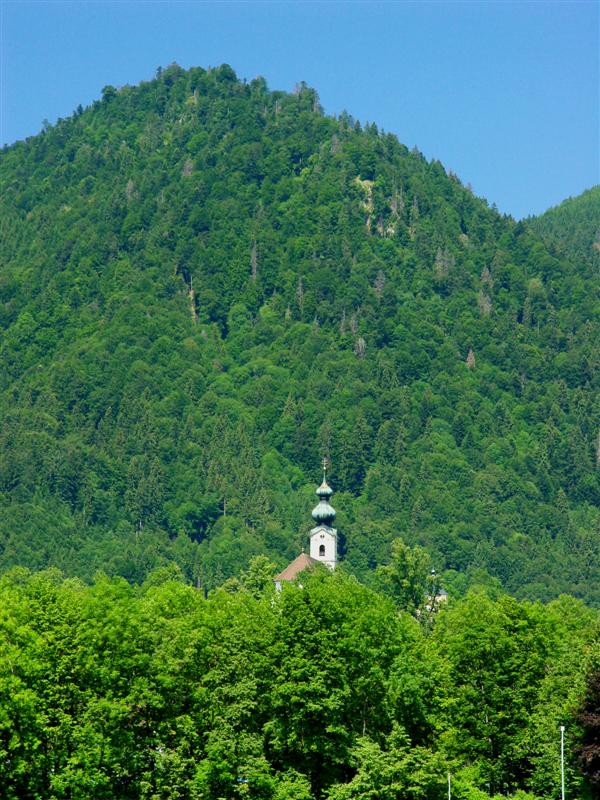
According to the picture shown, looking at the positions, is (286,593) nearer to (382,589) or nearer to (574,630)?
(574,630)

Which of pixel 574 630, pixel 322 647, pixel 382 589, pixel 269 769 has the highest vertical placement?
pixel 382 589

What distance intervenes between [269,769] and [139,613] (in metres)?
11.0

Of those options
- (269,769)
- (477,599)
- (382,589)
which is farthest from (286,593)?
(382,589)

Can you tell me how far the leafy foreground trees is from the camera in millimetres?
99250

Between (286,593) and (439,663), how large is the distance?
28.7 ft

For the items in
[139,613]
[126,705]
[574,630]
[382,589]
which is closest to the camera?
[126,705]

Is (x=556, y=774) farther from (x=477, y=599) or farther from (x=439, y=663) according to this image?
(x=477, y=599)

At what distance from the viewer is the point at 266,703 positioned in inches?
4129

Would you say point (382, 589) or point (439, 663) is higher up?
point (382, 589)

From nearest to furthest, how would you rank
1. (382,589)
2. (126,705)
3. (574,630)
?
(126,705), (574,630), (382,589)

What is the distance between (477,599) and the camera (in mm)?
129250

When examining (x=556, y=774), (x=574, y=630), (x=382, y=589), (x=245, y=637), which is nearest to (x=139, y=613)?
(x=245, y=637)

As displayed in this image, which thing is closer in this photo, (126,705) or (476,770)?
(126,705)

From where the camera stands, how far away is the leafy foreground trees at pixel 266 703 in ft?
326
